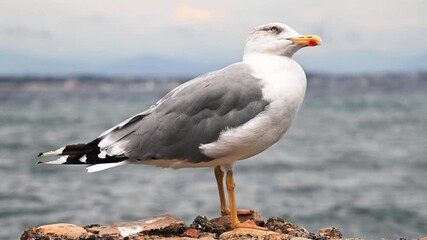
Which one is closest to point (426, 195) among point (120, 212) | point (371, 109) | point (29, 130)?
point (120, 212)

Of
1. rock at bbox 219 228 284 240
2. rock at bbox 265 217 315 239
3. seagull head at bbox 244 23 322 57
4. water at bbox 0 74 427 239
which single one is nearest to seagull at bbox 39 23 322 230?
seagull head at bbox 244 23 322 57

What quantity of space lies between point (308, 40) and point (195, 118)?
3.27 ft

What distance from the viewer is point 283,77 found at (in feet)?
18.0

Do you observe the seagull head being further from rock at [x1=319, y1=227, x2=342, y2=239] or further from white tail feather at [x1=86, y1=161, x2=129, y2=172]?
rock at [x1=319, y1=227, x2=342, y2=239]

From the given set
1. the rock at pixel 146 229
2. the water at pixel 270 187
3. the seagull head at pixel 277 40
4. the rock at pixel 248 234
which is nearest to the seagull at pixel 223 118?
the seagull head at pixel 277 40

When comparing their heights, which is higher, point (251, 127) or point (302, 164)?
point (302, 164)

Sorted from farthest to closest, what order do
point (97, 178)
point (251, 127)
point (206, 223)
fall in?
point (97, 178) → point (206, 223) → point (251, 127)

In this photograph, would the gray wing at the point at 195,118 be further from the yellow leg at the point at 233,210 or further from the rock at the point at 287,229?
the rock at the point at 287,229

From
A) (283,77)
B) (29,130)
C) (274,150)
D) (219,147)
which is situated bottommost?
(219,147)

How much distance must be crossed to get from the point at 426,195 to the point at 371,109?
110 ft

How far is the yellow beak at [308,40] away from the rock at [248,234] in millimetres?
1394

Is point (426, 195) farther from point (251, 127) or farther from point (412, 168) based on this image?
point (251, 127)

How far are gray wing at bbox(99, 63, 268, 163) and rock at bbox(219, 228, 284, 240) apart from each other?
1.87 feet

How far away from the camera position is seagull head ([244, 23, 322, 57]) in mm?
5617
